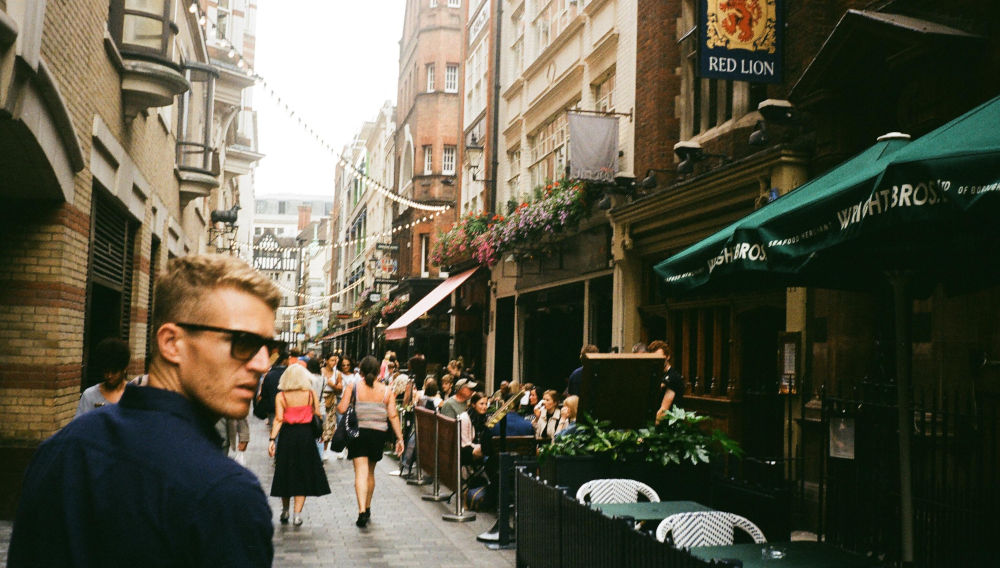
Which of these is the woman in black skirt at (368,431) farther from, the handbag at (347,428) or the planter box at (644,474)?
the planter box at (644,474)

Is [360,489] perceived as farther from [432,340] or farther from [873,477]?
[432,340]

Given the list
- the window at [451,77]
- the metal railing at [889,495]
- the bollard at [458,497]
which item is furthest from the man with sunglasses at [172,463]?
the window at [451,77]

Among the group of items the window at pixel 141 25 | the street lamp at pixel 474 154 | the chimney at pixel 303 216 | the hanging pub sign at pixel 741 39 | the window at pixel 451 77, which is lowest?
the hanging pub sign at pixel 741 39

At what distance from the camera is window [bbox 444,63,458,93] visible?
3841 centimetres

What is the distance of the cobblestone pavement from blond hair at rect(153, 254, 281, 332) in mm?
5818

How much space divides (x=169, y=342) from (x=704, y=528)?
422cm

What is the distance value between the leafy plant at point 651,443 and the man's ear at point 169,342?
567 cm

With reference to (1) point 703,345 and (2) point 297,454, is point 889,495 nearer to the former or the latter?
(2) point 297,454

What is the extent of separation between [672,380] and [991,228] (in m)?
6.60

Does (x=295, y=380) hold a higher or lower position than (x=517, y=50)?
lower

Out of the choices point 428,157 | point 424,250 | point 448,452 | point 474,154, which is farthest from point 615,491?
point 428,157

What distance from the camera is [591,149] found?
51.5 ft

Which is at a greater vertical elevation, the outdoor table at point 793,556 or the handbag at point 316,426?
the handbag at point 316,426

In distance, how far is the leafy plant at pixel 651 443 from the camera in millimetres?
7297
